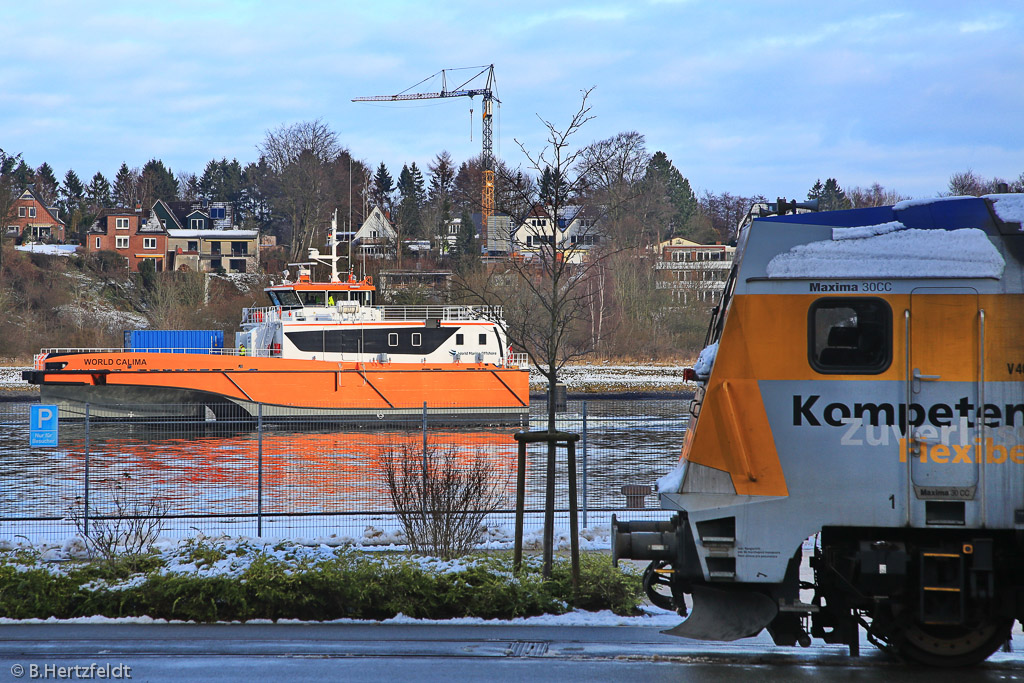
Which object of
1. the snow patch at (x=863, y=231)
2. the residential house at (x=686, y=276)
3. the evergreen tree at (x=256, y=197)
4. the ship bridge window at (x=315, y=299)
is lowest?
the snow patch at (x=863, y=231)

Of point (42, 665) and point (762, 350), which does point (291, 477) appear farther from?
point (762, 350)

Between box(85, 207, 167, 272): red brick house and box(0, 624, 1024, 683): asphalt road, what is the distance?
7893 centimetres

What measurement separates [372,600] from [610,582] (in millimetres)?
2056

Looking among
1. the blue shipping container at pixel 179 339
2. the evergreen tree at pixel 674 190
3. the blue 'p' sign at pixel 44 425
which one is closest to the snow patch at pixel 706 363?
the blue 'p' sign at pixel 44 425

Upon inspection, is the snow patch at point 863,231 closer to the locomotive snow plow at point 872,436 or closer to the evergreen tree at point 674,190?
the locomotive snow plow at point 872,436

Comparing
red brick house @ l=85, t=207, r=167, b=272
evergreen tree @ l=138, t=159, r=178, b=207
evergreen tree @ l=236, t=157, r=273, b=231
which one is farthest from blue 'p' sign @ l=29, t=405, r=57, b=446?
evergreen tree @ l=138, t=159, r=178, b=207

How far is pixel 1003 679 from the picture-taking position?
5.79m

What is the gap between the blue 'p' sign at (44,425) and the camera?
1082cm

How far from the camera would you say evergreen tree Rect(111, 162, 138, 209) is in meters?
104

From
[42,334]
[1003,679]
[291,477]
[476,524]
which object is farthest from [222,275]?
[1003,679]

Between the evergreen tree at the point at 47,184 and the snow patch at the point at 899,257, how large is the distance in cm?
11142

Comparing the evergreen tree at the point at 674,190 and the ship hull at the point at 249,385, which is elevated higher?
the evergreen tree at the point at 674,190

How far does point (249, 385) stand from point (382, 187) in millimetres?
87541

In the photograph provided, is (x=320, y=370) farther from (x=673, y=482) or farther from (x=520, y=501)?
(x=673, y=482)
